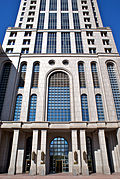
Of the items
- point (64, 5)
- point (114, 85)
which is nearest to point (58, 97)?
point (114, 85)

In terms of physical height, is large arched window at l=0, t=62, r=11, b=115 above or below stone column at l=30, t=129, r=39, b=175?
above

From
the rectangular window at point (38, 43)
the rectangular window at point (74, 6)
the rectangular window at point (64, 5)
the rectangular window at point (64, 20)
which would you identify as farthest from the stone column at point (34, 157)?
the rectangular window at point (74, 6)

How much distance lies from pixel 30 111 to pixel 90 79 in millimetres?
16763

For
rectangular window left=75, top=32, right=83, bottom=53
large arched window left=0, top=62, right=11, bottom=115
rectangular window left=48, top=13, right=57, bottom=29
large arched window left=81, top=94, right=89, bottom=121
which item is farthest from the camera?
rectangular window left=48, top=13, right=57, bottom=29

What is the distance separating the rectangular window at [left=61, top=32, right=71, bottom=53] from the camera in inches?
1572

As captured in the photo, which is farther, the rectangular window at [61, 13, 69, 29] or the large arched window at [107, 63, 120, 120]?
the rectangular window at [61, 13, 69, 29]

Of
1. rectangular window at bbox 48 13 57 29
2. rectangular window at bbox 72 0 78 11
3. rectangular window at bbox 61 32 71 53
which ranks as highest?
rectangular window at bbox 72 0 78 11

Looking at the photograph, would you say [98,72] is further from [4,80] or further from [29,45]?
[4,80]

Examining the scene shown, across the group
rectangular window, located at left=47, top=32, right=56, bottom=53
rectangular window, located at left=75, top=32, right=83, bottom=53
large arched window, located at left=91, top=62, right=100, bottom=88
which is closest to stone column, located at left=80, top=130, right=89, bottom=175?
large arched window, located at left=91, top=62, right=100, bottom=88

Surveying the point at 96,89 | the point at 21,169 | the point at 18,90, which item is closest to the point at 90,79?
the point at 96,89

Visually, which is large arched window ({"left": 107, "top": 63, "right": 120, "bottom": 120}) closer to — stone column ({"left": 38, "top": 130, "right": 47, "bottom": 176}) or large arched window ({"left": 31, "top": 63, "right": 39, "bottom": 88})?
stone column ({"left": 38, "top": 130, "right": 47, "bottom": 176})

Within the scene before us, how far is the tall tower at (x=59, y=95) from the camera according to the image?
25.6m

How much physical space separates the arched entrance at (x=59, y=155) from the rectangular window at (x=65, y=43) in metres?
25.0

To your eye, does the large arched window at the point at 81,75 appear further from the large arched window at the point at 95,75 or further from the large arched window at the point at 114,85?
the large arched window at the point at 114,85
